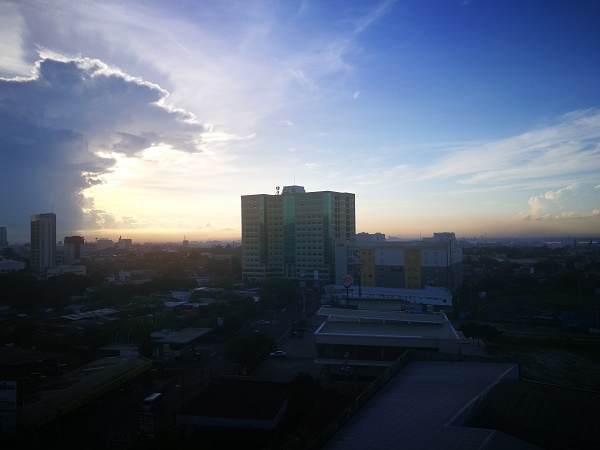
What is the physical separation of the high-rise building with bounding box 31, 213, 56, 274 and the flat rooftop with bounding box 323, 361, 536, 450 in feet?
123

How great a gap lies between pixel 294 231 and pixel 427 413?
24.6 m

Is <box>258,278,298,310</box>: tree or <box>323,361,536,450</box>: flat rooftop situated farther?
<box>258,278,298,310</box>: tree

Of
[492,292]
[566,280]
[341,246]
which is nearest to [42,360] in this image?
[341,246]

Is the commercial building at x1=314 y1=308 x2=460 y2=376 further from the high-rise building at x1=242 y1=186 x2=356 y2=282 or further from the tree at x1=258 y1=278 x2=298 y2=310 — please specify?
the high-rise building at x1=242 y1=186 x2=356 y2=282

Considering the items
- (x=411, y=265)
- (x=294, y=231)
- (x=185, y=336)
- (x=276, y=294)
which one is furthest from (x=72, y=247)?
(x=185, y=336)

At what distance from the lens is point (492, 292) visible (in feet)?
78.5

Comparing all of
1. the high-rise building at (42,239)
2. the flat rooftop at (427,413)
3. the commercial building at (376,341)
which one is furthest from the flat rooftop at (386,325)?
the high-rise building at (42,239)

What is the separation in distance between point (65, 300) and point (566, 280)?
2840 centimetres

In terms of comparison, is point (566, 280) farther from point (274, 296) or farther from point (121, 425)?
point (121, 425)

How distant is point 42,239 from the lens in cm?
3528

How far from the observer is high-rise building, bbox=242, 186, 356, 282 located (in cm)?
2847

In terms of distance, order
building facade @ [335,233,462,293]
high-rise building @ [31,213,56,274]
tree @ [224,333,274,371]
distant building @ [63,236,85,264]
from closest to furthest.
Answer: tree @ [224,333,274,371] → building facade @ [335,233,462,293] → high-rise building @ [31,213,56,274] → distant building @ [63,236,85,264]

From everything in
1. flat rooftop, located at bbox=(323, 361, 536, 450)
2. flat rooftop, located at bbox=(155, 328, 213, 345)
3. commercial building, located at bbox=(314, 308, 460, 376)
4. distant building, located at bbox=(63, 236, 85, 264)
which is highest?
distant building, located at bbox=(63, 236, 85, 264)

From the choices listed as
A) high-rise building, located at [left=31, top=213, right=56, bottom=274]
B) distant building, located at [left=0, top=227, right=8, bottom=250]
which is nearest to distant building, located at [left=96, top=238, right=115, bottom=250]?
distant building, located at [left=0, top=227, right=8, bottom=250]
